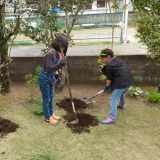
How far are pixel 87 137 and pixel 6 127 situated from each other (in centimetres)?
140

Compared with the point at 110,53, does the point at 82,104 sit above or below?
below

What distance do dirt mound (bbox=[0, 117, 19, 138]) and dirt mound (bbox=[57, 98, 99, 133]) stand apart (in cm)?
95

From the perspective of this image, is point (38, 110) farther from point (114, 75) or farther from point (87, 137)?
point (114, 75)

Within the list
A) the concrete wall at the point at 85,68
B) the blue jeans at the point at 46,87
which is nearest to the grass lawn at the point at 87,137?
the blue jeans at the point at 46,87

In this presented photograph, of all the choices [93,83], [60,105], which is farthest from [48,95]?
[93,83]

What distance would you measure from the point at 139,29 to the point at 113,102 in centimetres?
196

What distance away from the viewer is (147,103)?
4.89 metres

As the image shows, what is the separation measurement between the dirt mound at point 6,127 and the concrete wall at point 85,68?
2073 millimetres

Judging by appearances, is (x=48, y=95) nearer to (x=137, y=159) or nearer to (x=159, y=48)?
(x=137, y=159)

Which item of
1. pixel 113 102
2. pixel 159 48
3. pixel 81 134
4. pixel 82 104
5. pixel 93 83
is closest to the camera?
pixel 81 134

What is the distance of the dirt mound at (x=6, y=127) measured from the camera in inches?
140

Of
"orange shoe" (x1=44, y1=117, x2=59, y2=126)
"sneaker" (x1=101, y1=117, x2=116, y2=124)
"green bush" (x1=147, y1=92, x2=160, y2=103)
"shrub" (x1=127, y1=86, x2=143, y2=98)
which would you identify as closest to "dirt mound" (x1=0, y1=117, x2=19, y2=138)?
"orange shoe" (x1=44, y1=117, x2=59, y2=126)

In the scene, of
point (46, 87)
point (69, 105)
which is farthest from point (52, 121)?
point (69, 105)

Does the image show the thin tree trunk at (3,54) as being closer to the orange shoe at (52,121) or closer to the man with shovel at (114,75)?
the orange shoe at (52,121)
